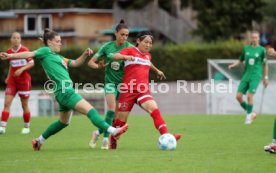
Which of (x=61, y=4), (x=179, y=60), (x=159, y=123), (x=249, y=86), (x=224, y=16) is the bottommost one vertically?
(x=179, y=60)

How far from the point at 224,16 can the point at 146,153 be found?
129 ft

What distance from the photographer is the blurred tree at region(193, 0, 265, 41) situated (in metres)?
51.7

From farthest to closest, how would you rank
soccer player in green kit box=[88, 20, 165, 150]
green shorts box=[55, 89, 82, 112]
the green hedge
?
the green hedge
soccer player in green kit box=[88, 20, 165, 150]
green shorts box=[55, 89, 82, 112]

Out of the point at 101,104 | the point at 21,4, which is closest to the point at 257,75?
the point at 101,104

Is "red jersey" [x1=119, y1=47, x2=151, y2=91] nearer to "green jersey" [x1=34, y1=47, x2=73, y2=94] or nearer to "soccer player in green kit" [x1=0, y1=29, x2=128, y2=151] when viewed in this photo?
"soccer player in green kit" [x1=0, y1=29, x2=128, y2=151]

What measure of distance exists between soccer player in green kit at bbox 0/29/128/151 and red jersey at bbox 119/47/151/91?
883 millimetres

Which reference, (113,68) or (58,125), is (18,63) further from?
(58,125)

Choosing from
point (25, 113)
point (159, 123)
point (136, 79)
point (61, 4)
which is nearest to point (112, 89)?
point (136, 79)

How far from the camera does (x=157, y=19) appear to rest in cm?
5812

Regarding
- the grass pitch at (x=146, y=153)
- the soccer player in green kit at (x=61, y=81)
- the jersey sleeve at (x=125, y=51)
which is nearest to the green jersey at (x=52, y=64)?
the soccer player in green kit at (x=61, y=81)

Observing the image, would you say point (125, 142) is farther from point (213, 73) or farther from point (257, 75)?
point (213, 73)

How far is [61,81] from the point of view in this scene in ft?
44.7

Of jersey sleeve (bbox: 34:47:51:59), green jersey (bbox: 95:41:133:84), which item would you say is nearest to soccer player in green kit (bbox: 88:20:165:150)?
green jersey (bbox: 95:41:133:84)

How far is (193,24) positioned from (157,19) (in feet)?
21.2
